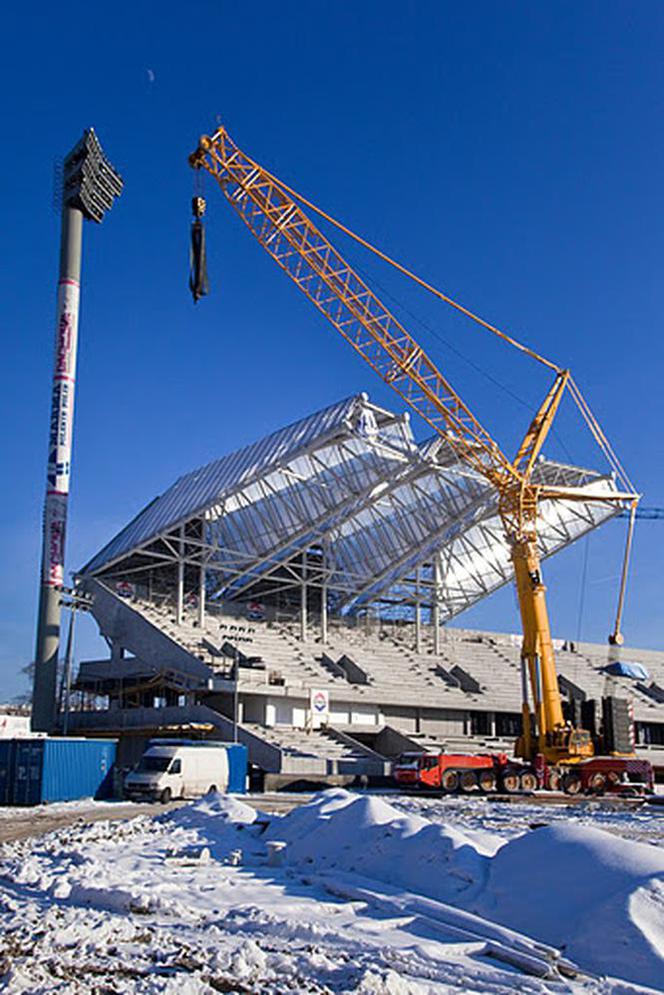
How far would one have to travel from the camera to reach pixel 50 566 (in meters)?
57.9

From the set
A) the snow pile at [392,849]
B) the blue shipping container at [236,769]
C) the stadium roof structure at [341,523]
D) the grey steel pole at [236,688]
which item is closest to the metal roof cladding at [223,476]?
the stadium roof structure at [341,523]

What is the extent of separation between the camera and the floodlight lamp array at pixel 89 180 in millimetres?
65125

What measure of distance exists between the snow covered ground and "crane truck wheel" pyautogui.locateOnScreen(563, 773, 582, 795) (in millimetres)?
27157

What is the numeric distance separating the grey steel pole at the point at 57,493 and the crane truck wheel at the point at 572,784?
30.7 m

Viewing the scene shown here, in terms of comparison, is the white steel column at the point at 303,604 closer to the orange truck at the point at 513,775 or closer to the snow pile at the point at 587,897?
the orange truck at the point at 513,775

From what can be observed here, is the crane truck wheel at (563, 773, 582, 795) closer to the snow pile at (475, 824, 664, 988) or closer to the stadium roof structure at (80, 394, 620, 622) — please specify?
the stadium roof structure at (80, 394, 620, 622)

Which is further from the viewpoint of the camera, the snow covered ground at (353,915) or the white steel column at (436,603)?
the white steel column at (436,603)

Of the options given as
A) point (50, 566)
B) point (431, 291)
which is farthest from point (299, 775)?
point (431, 291)

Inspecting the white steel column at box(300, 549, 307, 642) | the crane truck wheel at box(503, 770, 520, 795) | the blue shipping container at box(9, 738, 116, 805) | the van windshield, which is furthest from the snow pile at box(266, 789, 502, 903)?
the white steel column at box(300, 549, 307, 642)

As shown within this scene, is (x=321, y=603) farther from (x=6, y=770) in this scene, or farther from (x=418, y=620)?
(x=6, y=770)

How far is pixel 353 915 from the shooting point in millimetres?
11195

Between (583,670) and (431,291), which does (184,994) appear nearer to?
(431,291)

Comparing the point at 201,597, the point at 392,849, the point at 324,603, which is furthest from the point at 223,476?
the point at 392,849

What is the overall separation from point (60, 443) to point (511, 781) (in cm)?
3465
